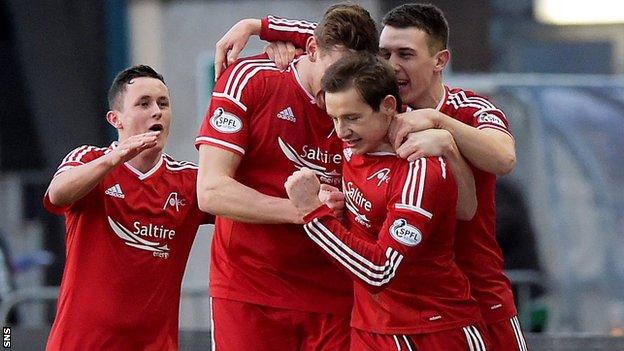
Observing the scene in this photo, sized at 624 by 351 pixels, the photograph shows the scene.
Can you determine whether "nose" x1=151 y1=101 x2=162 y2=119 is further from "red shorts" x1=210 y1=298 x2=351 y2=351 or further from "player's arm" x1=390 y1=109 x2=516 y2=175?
"player's arm" x1=390 y1=109 x2=516 y2=175

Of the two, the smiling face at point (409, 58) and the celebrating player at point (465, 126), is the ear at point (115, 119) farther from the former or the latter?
the smiling face at point (409, 58)

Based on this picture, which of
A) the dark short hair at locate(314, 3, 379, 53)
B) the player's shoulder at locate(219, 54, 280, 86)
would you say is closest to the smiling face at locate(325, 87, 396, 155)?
the dark short hair at locate(314, 3, 379, 53)

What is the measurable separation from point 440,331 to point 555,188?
5.00 m

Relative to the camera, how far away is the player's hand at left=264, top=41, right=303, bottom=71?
15.3 ft

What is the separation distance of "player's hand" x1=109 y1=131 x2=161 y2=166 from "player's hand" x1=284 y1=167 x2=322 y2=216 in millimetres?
724

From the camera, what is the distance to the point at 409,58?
4352 mm

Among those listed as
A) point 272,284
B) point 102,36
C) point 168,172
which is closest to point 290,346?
point 272,284

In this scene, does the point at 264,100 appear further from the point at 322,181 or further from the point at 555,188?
the point at 555,188

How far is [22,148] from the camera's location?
1045 centimetres

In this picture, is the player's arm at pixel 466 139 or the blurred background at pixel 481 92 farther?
the blurred background at pixel 481 92

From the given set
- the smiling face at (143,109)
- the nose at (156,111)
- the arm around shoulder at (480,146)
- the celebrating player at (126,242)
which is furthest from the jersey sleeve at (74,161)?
the arm around shoulder at (480,146)

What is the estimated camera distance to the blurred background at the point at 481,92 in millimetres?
8891

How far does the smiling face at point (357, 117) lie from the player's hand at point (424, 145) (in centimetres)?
9

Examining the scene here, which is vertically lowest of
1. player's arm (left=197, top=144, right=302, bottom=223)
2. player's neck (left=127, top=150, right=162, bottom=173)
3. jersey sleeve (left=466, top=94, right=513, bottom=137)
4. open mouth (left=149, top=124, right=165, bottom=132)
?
player's neck (left=127, top=150, right=162, bottom=173)
